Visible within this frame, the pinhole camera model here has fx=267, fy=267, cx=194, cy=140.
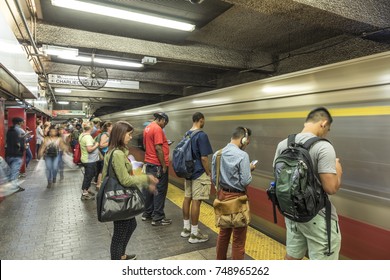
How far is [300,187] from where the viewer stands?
1.73m

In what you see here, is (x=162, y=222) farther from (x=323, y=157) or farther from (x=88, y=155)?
(x=323, y=157)

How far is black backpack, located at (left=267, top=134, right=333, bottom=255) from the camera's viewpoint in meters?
1.73

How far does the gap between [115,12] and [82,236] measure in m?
2.94

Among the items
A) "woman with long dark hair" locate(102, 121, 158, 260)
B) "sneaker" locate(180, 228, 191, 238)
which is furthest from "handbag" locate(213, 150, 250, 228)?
"sneaker" locate(180, 228, 191, 238)

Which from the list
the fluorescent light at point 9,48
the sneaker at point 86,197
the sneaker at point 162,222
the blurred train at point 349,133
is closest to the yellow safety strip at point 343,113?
the blurred train at point 349,133

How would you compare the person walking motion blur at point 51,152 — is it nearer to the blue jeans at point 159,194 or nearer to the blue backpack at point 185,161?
the blue jeans at point 159,194

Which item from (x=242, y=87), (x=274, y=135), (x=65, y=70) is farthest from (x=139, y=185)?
(x=65, y=70)

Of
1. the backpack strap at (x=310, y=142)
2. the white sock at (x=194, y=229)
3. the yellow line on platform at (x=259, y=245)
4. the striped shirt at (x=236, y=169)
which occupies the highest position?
the backpack strap at (x=310, y=142)

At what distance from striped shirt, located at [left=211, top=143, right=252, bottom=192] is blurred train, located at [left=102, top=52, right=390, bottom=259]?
3.25 ft

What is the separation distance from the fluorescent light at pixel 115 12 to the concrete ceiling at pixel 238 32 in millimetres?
115

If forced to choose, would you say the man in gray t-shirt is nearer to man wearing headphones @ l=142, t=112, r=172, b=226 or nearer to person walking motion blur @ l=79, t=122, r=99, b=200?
man wearing headphones @ l=142, t=112, r=172, b=226

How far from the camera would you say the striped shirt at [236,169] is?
2.40m

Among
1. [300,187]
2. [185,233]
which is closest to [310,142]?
[300,187]

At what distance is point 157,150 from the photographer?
3715 mm
